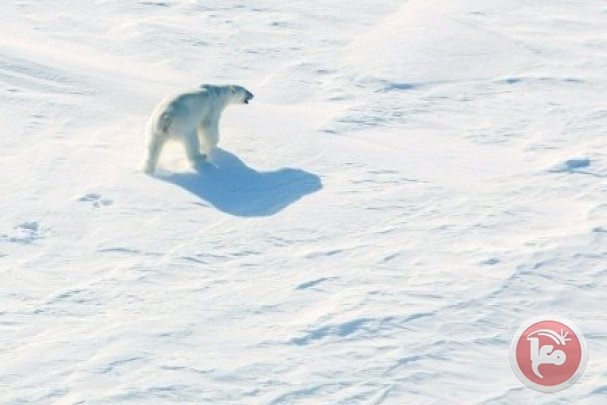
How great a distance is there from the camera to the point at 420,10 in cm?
1243

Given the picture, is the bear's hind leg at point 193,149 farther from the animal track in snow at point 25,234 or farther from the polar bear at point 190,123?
the animal track in snow at point 25,234

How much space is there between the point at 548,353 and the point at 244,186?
275cm

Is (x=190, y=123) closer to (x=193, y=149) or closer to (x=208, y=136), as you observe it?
(x=193, y=149)

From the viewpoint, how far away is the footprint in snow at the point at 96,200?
8680mm

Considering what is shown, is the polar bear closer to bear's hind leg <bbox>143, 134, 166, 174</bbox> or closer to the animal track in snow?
bear's hind leg <bbox>143, 134, 166, 174</bbox>

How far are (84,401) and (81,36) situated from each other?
5.92m

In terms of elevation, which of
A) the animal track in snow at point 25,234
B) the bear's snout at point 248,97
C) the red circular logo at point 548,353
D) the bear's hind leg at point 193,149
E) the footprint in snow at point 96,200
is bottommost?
the red circular logo at point 548,353

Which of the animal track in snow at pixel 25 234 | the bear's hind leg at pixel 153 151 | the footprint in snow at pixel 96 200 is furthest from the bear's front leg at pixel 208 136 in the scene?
the animal track in snow at pixel 25 234

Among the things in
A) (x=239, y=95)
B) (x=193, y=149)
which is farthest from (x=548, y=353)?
(x=239, y=95)

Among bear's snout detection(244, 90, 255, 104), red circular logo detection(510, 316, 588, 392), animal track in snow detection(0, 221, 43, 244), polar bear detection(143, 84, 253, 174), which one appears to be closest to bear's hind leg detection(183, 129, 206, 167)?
polar bear detection(143, 84, 253, 174)

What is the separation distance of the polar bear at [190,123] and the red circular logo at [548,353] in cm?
282

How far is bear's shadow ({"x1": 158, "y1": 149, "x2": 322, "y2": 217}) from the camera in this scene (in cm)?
872

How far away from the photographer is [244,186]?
29.4 feet

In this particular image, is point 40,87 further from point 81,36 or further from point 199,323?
point 199,323
